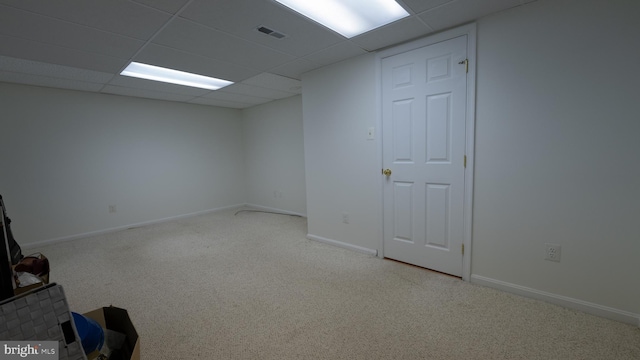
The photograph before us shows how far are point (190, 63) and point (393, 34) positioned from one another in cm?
216

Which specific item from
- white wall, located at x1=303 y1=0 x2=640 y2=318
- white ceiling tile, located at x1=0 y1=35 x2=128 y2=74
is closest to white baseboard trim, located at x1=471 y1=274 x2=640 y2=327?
white wall, located at x1=303 y1=0 x2=640 y2=318

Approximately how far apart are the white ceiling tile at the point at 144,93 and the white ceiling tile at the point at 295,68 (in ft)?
7.01

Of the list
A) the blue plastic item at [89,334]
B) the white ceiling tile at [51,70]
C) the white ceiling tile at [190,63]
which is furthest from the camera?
the white ceiling tile at [51,70]

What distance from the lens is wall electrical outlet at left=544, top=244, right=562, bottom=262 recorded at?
2.00m

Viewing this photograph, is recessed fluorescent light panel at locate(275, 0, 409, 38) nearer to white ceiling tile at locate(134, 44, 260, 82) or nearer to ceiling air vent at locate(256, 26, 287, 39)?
ceiling air vent at locate(256, 26, 287, 39)

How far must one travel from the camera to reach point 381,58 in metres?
2.76

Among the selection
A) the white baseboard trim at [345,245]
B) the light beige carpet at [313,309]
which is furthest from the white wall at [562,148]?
the white baseboard trim at [345,245]

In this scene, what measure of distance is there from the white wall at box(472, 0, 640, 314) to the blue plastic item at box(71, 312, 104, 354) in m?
2.56

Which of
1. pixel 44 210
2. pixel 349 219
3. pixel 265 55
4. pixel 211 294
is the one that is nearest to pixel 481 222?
pixel 349 219

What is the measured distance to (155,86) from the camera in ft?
12.6

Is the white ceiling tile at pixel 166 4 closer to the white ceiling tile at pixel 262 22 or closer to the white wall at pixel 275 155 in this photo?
the white ceiling tile at pixel 262 22

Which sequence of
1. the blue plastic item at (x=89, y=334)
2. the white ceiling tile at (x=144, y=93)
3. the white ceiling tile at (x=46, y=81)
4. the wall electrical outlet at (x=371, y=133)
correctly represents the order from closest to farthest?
the blue plastic item at (x=89, y=334)
the wall electrical outlet at (x=371, y=133)
the white ceiling tile at (x=46, y=81)
the white ceiling tile at (x=144, y=93)

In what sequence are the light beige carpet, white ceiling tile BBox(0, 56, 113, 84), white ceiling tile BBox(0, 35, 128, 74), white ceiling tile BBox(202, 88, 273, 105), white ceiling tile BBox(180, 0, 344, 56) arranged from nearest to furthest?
the light beige carpet
white ceiling tile BBox(180, 0, 344, 56)
white ceiling tile BBox(0, 35, 128, 74)
white ceiling tile BBox(0, 56, 113, 84)
white ceiling tile BBox(202, 88, 273, 105)

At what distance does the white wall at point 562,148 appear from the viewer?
1.75 meters
